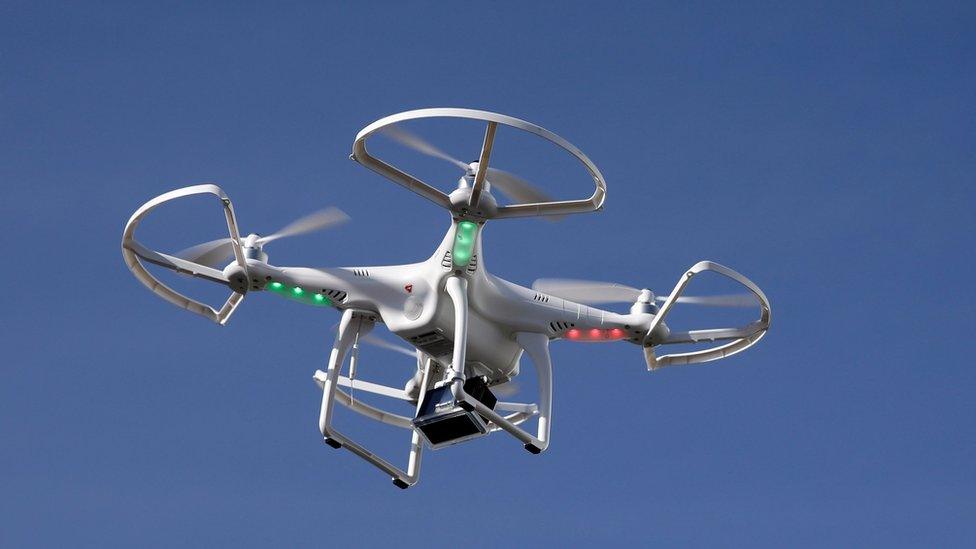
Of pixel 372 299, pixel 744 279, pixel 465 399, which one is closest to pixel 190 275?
pixel 372 299

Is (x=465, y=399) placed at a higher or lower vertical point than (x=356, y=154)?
lower

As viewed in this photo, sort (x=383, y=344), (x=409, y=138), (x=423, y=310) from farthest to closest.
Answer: (x=383, y=344)
(x=423, y=310)
(x=409, y=138)

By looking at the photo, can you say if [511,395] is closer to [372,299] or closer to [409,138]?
[372,299]

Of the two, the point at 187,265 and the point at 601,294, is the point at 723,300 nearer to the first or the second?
the point at 601,294

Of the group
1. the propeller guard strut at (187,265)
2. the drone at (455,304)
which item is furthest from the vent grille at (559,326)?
the propeller guard strut at (187,265)

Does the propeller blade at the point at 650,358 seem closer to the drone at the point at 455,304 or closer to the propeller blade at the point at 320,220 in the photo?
the drone at the point at 455,304

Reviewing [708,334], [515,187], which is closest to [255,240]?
[515,187]
